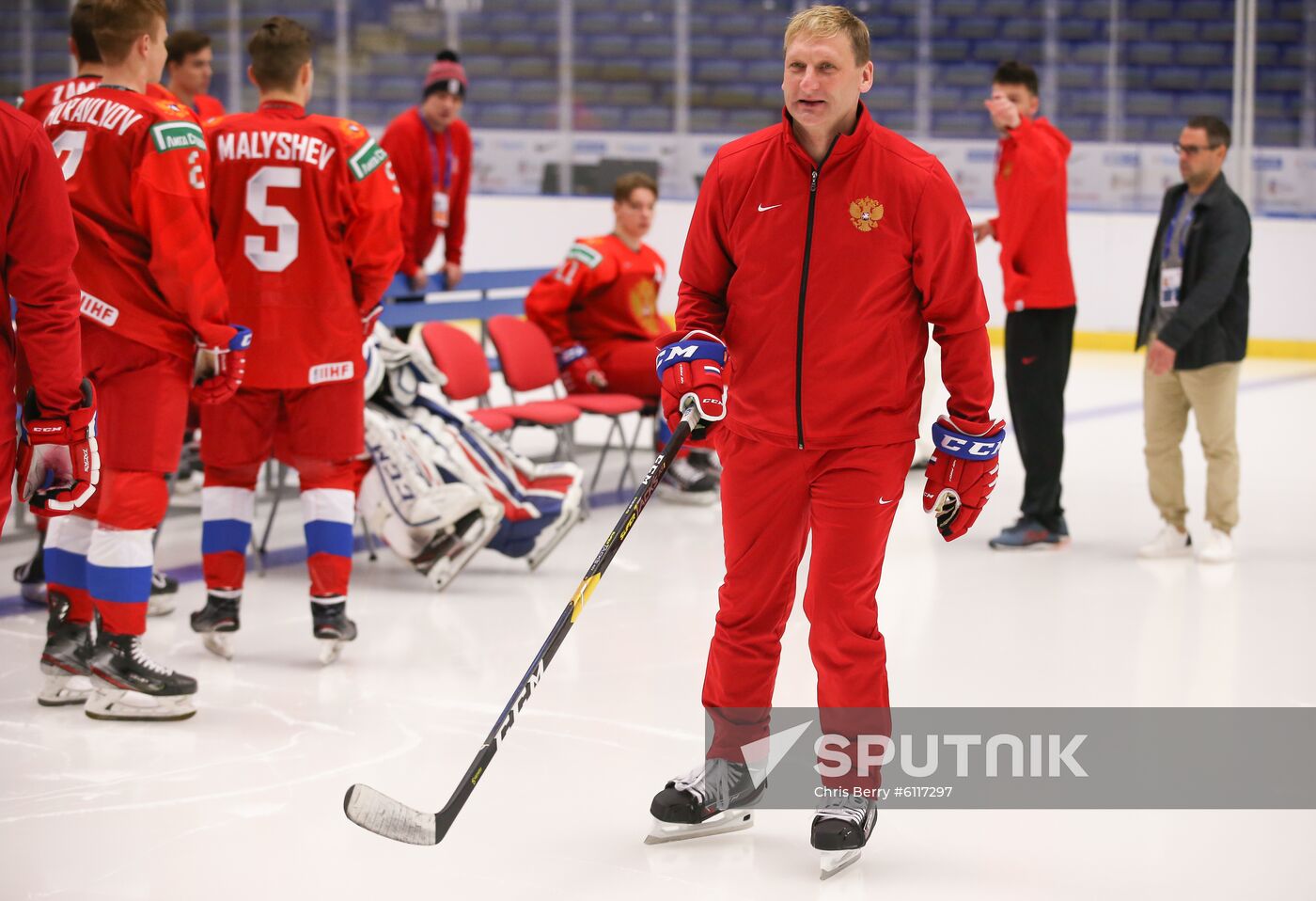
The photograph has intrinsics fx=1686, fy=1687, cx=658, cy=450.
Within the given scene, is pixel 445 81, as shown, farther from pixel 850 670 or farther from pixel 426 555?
pixel 850 670

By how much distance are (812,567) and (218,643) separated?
6.04 feet

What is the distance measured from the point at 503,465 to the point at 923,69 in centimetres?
763

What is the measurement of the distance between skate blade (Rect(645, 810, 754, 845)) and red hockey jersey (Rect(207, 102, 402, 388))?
4.93 feet

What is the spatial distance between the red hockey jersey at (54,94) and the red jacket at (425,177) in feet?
10.2

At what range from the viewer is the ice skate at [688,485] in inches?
243

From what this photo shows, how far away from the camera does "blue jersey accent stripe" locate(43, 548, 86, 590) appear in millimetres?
3773

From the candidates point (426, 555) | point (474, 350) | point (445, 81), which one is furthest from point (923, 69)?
point (426, 555)

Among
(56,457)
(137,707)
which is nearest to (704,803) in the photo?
(56,457)

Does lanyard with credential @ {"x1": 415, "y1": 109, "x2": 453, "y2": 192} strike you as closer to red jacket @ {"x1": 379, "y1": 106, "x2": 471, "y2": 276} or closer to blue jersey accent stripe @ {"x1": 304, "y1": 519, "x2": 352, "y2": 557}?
red jacket @ {"x1": 379, "y1": 106, "x2": 471, "y2": 276}

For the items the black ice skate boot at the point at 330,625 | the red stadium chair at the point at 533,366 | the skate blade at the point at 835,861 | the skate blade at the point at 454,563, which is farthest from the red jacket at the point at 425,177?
the skate blade at the point at 835,861

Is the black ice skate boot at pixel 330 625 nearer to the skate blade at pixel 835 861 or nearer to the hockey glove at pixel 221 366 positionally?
the hockey glove at pixel 221 366

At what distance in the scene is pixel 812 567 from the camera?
278 cm

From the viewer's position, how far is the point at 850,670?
2760mm

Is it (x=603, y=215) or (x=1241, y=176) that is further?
(x=603, y=215)
